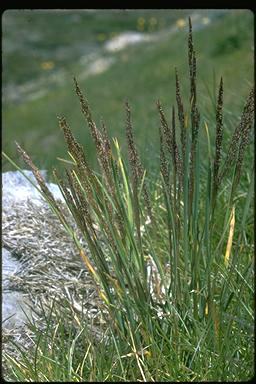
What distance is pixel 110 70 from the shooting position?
1736 centimetres

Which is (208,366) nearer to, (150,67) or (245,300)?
(245,300)

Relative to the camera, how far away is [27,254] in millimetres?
3338

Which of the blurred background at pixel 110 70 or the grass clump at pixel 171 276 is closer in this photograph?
the grass clump at pixel 171 276

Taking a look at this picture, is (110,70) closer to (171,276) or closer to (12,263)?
(12,263)

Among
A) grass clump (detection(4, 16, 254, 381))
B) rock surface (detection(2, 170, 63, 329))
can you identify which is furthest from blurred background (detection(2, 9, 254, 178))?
grass clump (detection(4, 16, 254, 381))

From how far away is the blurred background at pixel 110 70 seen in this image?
702 centimetres

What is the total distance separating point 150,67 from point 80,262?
12083mm

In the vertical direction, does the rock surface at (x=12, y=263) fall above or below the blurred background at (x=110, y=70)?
below

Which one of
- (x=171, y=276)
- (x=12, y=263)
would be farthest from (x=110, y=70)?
(x=171, y=276)

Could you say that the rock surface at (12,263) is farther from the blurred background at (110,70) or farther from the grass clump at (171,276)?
the blurred background at (110,70)

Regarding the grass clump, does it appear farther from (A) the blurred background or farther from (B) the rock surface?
(A) the blurred background

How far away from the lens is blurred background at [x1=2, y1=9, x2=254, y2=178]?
276 inches

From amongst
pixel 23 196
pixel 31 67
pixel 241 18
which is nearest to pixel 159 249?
pixel 23 196

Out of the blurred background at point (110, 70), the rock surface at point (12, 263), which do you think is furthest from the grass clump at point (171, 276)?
the blurred background at point (110, 70)
